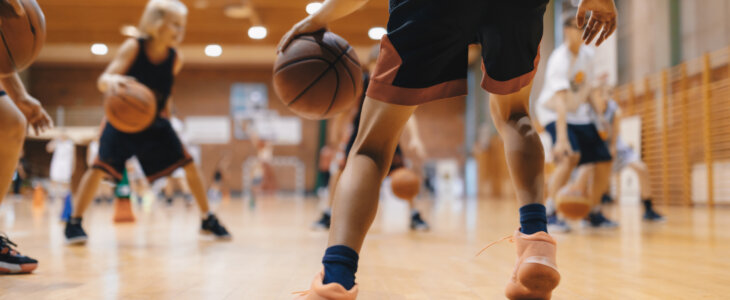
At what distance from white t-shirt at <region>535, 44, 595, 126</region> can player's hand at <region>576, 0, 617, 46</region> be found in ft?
8.23

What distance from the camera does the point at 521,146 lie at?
1.57 metres

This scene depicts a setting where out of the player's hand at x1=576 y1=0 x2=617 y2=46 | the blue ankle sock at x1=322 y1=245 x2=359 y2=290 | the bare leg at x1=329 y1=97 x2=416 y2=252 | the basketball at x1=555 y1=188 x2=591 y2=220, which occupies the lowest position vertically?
the basketball at x1=555 y1=188 x2=591 y2=220

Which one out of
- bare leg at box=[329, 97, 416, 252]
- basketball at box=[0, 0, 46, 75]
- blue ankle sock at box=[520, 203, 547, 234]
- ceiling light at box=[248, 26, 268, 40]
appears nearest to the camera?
bare leg at box=[329, 97, 416, 252]

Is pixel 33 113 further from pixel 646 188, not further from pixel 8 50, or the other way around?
pixel 646 188

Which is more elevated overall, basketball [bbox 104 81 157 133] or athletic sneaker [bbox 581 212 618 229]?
basketball [bbox 104 81 157 133]

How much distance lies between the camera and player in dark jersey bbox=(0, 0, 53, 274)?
197 cm

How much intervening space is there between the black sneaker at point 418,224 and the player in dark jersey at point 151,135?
169 centimetres

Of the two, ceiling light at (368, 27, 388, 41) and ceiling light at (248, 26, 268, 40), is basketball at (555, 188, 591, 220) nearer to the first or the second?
ceiling light at (368, 27, 388, 41)

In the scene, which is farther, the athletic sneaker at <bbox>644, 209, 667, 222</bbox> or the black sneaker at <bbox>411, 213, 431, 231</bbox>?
the athletic sneaker at <bbox>644, 209, 667, 222</bbox>

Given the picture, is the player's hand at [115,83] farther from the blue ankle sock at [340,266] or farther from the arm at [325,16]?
the blue ankle sock at [340,266]

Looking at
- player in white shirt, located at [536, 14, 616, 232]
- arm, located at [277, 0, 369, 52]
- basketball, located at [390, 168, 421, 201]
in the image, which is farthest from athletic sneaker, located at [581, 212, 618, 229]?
arm, located at [277, 0, 369, 52]

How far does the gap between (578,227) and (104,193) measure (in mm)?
10074

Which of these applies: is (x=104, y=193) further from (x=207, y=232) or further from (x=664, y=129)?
(x=664, y=129)

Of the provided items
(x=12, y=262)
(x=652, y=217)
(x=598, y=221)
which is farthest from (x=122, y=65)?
(x=652, y=217)
